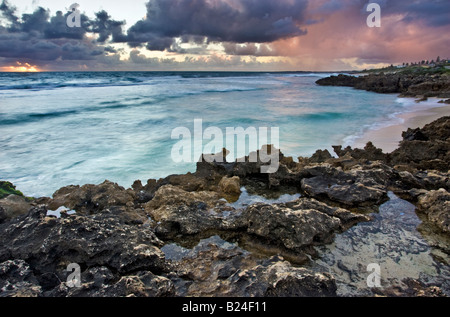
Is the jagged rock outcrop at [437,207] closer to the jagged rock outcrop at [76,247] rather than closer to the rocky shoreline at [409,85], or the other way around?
the jagged rock outcrop at [76,247]

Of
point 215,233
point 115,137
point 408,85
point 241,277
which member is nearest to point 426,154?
point 215,233

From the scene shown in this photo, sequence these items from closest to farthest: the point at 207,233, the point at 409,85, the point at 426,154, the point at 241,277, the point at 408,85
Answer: the point at 241,277, the point at 207,233, the point at 426,154, the point at 409,85, the point at 408,85

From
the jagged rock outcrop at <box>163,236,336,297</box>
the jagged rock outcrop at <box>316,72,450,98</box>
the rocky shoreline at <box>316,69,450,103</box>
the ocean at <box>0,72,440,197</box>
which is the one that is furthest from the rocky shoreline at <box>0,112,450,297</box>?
the jagged rock outcrop at <box>316,72,450,98</box>

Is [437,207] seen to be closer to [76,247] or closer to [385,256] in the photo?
[385,256]

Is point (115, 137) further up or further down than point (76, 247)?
further up

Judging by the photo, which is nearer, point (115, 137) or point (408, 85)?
point (115, 137)

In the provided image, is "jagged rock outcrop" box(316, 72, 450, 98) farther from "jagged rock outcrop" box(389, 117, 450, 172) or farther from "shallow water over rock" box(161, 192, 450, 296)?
"shallow water over rock" box(161, 192, 450, 296)

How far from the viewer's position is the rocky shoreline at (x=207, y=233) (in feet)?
7.06

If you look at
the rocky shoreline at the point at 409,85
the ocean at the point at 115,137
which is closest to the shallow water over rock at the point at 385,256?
the ocean at the point at 115,137

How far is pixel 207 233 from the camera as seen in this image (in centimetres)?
307

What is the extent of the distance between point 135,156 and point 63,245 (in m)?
6.01

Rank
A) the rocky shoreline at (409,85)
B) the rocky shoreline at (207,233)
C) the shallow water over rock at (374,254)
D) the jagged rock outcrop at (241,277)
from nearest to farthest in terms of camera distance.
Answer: the jagged rock outcrop at (241,277) < the rocky shoreline at (207,233) < the shallow water over rock at (374,254) < the rocky shoreline at (409,85)

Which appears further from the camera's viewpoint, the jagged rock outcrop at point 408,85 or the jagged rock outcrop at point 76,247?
the jagged rock outcrop at point 408,85

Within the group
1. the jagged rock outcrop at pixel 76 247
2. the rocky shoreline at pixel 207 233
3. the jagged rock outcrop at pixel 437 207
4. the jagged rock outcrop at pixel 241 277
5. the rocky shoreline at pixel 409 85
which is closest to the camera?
the jagged rock outcrop at pixel 241 277
